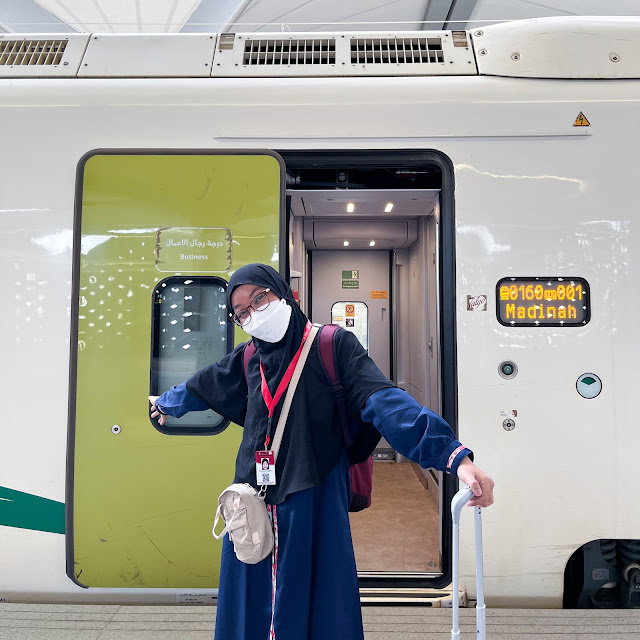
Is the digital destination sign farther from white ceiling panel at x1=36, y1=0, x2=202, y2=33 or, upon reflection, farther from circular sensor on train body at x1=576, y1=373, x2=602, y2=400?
white ceiling panel at x1=36, y1=0, x2=202, y2=33

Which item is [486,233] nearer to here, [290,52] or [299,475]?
[290,52]

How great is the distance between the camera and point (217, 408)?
1868 mm

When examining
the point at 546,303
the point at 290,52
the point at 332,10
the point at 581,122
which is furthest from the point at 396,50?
the point at 332,10

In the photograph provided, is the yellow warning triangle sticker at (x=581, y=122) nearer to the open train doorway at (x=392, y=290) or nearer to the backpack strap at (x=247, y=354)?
the open train doorway at (x=392, y=290)

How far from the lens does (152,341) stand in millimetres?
2570

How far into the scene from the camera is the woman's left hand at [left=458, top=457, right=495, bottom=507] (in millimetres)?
1314

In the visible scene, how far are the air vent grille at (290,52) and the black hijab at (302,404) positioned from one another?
156 centimetres

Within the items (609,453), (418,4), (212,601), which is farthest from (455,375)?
(418,4)

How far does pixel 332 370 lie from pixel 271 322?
9.7 inches

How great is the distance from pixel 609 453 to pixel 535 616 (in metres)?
0.82

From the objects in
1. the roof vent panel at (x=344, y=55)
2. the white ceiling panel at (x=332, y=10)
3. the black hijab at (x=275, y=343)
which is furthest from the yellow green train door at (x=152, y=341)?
the white ceiling panel at (x=332, y=10)

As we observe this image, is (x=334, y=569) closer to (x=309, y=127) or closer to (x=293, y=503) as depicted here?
(x=293, y=503)

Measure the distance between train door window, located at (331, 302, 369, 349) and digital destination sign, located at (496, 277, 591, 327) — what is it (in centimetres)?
372

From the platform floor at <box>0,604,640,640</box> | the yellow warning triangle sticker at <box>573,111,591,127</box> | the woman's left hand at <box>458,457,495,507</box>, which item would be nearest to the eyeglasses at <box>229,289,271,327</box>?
the woman's left hand at <box>458,457,495,507</box>
